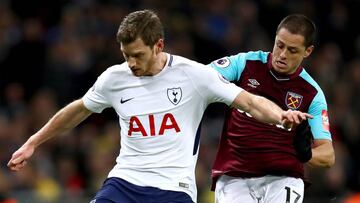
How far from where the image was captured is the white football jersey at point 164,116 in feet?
21.9

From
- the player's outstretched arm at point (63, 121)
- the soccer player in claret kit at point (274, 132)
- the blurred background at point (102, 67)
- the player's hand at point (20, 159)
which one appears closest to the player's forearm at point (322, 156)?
the soccer player in claret kit at point (274, 132)

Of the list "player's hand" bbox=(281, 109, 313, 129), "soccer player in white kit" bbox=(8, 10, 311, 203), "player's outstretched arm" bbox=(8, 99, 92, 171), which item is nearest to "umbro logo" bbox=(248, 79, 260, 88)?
"soccer player in white kit" bbox=(8, 10, 311, 203)

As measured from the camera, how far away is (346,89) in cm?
1420

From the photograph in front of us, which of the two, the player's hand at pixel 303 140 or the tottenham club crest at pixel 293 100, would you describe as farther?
the tottenham club crest at pixel 293 100

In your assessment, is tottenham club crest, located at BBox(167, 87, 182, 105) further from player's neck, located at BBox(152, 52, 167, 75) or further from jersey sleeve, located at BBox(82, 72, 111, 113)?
jersey sleeve, located at BBox(82, 72, 111, 113)

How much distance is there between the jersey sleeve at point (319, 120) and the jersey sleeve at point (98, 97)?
60.2 inches

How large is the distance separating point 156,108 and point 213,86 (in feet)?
1.36

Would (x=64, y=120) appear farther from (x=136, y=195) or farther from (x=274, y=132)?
(x=274, y=132)

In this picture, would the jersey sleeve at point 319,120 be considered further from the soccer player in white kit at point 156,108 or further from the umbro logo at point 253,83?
the soccer player in white kit at point 156,108

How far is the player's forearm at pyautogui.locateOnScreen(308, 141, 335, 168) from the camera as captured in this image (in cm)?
720

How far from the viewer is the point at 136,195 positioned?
6.62 m

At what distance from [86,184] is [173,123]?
5.48 meters

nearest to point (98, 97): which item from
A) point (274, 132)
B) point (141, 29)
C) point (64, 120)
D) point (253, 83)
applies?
point (64, 120)

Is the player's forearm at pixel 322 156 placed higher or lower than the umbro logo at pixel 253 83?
lower
